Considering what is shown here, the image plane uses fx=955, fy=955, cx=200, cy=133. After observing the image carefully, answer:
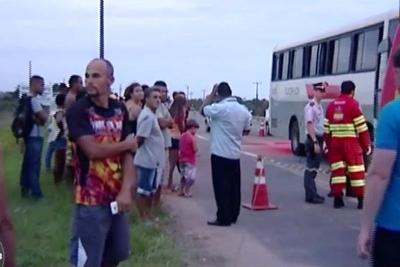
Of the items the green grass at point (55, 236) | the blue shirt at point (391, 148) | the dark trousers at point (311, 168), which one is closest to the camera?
the blue shirt at point (391, 148)

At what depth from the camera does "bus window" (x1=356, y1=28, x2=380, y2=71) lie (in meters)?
21.8

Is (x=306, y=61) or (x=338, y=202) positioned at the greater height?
(x=306, y=61)

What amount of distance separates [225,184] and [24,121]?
3.01 meters

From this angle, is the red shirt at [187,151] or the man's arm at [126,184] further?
the red shirt at [187,151]

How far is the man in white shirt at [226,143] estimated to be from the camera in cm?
1191

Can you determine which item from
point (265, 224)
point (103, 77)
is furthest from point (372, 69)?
point (103, 77)

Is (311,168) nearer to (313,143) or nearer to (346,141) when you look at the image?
(313,143)

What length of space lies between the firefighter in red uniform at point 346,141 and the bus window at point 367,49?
8.06 meters

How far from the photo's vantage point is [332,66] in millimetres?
24719

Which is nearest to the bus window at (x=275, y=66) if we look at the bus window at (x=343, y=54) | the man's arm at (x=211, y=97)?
the bus window at (x=343, y=54)

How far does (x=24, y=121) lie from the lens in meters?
13.0

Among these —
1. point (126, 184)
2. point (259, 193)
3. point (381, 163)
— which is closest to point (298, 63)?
point (259, 193)

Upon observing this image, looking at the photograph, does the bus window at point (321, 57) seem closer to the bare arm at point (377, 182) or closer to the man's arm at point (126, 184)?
the man's arm at point (126, 184)

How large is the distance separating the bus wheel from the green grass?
13595mm
